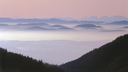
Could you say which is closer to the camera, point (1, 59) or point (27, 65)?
point (27, 65)

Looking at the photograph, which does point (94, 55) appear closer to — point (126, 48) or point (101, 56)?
point (101, 56)

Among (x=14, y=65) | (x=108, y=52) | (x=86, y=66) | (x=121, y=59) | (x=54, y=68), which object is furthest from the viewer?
(x=108, y=52)

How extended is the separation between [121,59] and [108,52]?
13.6ft

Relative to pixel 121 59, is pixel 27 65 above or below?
above

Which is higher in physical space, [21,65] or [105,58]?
[21,65]

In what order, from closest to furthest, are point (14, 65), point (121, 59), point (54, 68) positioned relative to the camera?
point (14, 65) → point (54, 68) → point (121, 59)

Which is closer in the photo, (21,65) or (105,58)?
(21,65)

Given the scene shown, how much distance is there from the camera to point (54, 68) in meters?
10.4

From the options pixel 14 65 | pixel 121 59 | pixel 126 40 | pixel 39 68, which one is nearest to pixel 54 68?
pixel 39 68

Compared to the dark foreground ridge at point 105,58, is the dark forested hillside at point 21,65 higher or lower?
higher

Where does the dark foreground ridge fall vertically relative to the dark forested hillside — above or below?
below

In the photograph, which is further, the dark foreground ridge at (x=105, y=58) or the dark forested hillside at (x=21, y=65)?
the dark foreground ridge at (x=105, y=58)

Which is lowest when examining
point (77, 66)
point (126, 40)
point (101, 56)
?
point (77, 66)

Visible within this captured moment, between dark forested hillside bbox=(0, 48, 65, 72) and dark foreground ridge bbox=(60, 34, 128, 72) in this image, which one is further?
dark foreground ridge bbox=(60, 34, 128, 72)
